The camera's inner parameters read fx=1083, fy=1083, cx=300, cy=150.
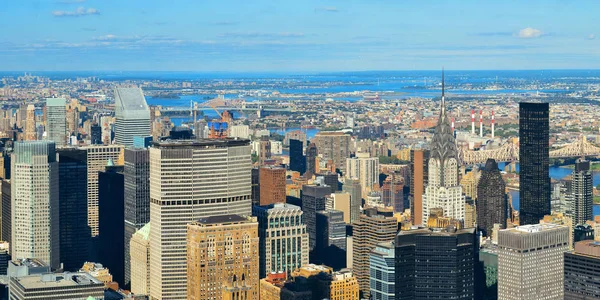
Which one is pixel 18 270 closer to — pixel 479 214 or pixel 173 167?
pixel 173 167

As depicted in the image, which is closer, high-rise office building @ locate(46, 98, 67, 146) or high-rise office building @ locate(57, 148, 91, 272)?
high-rise office building @ locate(57, 148, 91, 272)

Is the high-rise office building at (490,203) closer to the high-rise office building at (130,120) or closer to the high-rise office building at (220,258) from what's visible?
the high-rise office building at (220,258)

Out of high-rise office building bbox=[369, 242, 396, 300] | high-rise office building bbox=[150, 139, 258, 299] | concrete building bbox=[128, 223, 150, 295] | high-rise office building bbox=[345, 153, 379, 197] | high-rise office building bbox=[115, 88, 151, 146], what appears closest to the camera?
high-rise office building bbox=[369, 242, 396, 300]

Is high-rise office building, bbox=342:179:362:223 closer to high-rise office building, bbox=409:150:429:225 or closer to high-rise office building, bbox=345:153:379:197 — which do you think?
high-rise office building, bbox=409:150:429:225

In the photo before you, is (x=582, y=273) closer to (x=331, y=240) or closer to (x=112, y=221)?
(x=331, y=240)

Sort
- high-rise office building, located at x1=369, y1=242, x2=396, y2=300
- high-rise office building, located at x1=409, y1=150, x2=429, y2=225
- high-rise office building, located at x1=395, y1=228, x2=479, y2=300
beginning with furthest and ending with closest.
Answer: high-rise office building, located at x1=409, y1=150, x2=429, y2=225, high-rise office building, located at x1=369, y1=242, x2=396, y2=300, high-rise office building, located at x1=395, y1=228, x2=479, y2=300

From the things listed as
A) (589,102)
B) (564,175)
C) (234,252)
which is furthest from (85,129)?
(234,252)

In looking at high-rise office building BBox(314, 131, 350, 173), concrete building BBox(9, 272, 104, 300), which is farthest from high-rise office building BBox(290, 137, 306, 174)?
concrete building BBox(9, 272, 104, 300)
